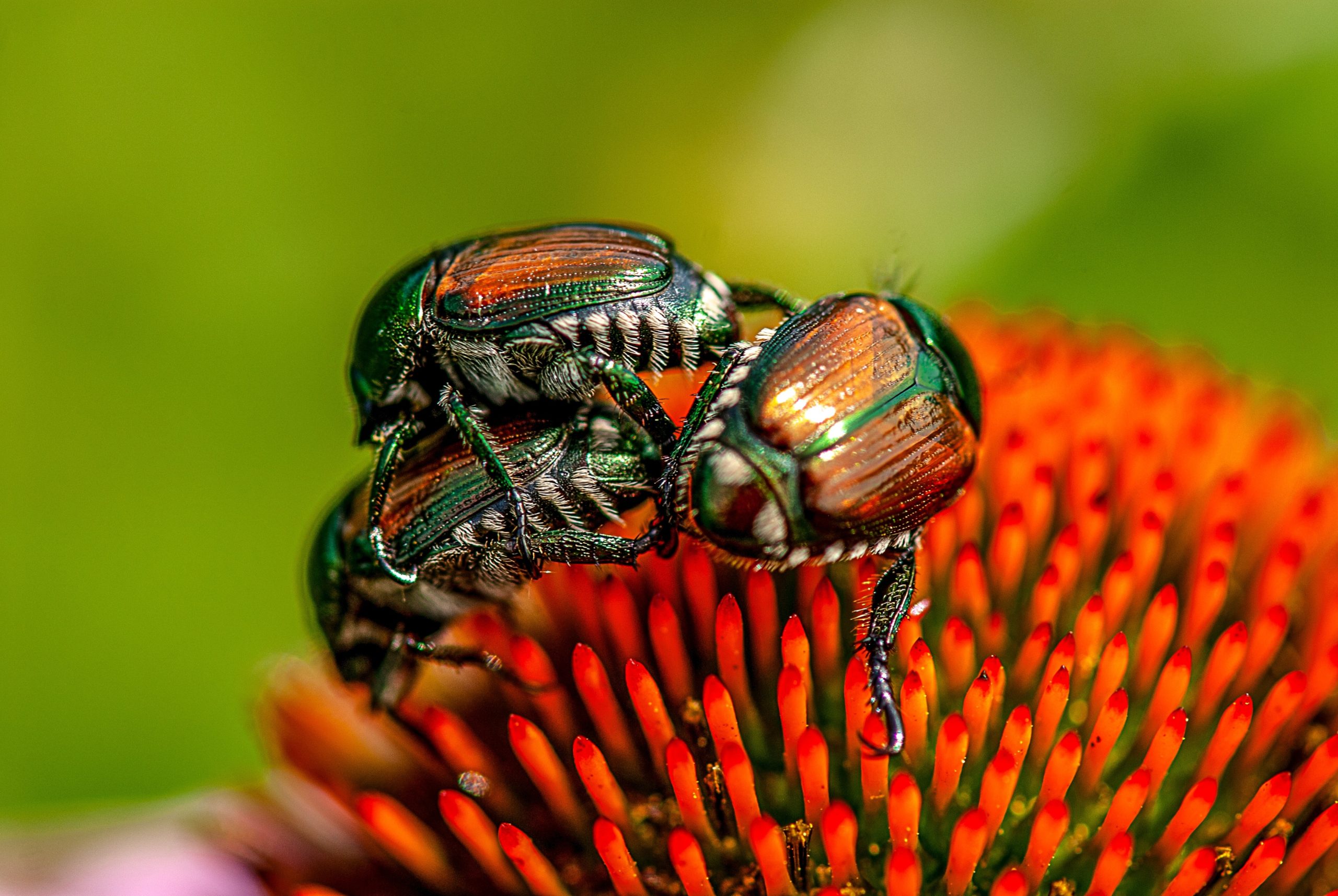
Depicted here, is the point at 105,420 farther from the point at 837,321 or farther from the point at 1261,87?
the point at 1261,87

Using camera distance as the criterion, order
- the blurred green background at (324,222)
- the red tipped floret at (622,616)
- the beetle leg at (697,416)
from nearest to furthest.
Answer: the beetle leg at (697,416) < the red tipped floret at (622,616) < the blurred green background at (324,222)

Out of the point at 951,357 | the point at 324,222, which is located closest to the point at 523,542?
the point at 951,357

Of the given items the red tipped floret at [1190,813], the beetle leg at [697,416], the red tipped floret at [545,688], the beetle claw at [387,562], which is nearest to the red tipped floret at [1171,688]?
the red tipped floret at [1190,813]

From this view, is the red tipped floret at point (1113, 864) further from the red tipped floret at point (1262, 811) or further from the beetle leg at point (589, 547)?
the beetle leg at point (589, 547)

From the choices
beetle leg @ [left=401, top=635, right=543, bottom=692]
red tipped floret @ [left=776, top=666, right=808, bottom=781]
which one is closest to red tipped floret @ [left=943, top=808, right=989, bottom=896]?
red tipped floret @ [left=776, top=666, right=808, bottom=781]

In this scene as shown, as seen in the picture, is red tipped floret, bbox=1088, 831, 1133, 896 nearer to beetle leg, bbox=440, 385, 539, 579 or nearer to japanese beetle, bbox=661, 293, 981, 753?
japanese beetle, bbox=661, 293, 981, 753

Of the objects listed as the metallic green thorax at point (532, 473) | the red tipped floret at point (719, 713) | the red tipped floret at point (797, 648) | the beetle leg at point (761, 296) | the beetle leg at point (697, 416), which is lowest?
the red tipped floret at point (719, 713)
